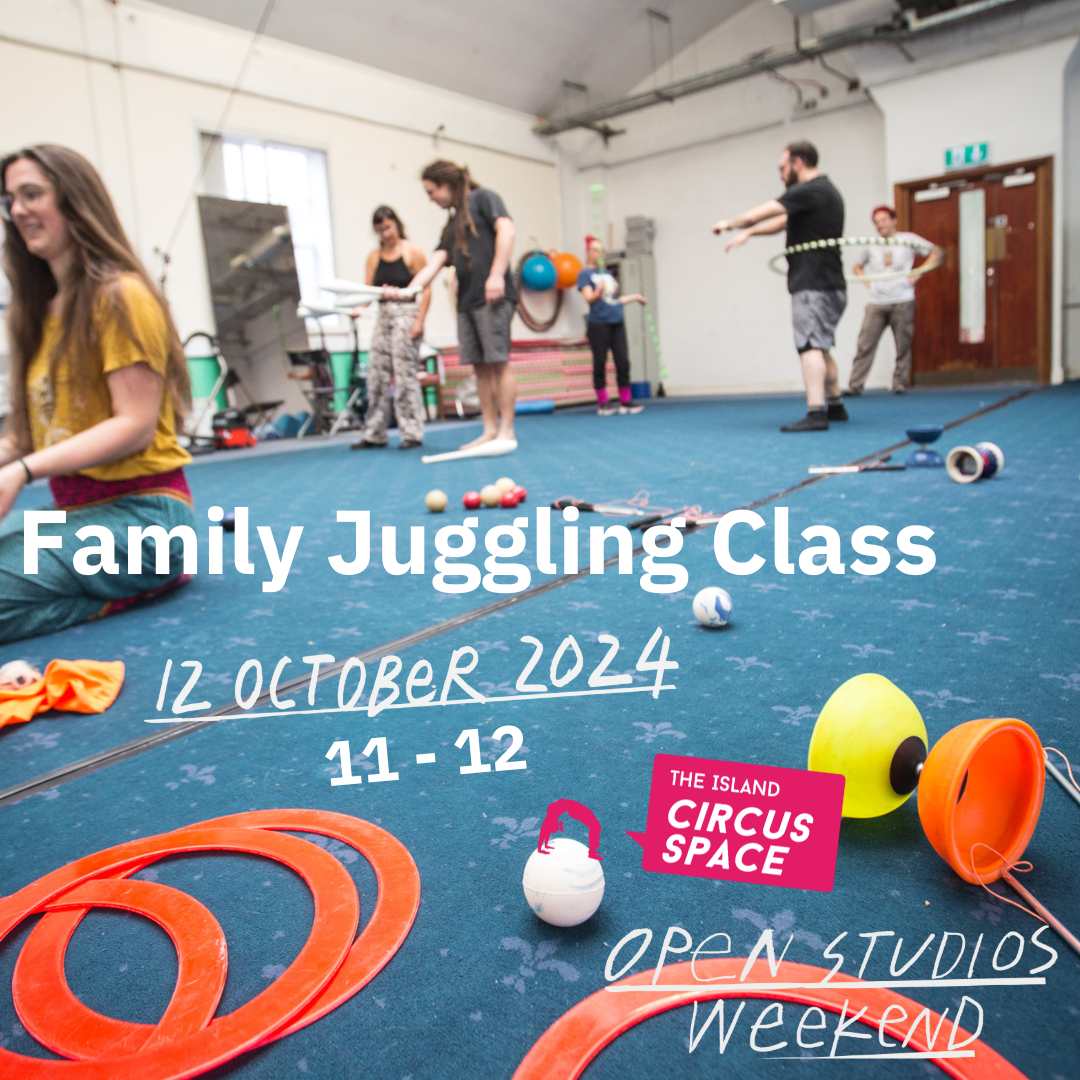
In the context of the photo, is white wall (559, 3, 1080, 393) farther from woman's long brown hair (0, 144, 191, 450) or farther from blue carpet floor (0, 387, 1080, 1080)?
woman's long brown hair (0, 144, 191, 450)

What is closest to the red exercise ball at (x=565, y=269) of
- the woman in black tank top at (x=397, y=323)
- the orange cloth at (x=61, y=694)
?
the woman in black tank top at (x=397, y=323)

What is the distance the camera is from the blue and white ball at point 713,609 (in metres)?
1.76

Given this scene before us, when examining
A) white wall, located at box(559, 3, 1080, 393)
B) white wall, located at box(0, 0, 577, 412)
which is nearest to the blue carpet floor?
white wall, located at box(0, 0, 577, 412)

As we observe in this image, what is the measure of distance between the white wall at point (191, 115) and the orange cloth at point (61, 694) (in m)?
7.05

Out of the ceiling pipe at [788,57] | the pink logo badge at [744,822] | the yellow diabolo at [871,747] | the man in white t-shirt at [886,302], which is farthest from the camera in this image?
the ceiling pipe at [788,57]

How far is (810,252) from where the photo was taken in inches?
196

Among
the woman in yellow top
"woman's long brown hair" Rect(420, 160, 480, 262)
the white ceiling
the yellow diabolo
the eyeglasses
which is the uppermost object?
the white ceiling

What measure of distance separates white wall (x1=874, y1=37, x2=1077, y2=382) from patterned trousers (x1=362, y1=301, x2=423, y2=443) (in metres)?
6.44

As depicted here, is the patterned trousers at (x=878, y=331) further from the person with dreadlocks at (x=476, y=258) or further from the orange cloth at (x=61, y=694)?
the orange cloth at (x=61, y=694)

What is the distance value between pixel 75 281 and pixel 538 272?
32.6 ft

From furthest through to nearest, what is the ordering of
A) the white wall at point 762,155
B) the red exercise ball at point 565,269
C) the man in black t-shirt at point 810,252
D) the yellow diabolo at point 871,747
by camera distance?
the red exercise ball at point 565,269
the white wall at point 762,155
the man in black t-shirt at point 810,252
the yellow diabolo at point 871,747

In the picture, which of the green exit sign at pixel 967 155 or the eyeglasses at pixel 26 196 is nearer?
the eyeglasses at pixel 26 196

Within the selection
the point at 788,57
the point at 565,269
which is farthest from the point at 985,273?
the point at 565,269

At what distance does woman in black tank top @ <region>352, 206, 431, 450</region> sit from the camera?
557cm
